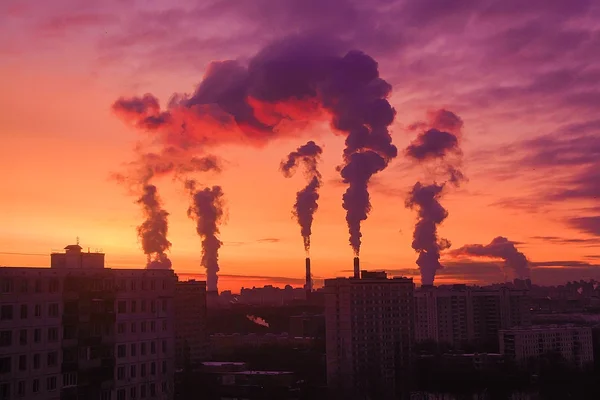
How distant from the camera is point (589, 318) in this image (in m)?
116

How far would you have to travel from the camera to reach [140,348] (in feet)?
69.5

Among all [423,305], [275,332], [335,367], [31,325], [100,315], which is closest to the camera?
[31,325]

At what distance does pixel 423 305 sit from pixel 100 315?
2945 inches

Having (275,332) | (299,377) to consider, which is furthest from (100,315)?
(275,332)

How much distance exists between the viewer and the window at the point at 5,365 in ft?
58.5

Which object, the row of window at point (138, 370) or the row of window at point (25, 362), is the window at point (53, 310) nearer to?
the row of window at point (25, 362)

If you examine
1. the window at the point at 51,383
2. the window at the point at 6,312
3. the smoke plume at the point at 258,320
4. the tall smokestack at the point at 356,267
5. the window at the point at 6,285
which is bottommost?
the smoke plume at the point at 258,320

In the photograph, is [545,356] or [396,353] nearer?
[396,353]

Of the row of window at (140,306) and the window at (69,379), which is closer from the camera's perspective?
the window at (69,379)

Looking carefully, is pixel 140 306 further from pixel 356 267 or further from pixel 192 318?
pixel 192 318

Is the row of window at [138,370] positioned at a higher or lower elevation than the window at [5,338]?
lower

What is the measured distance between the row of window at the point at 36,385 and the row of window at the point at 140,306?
224cm

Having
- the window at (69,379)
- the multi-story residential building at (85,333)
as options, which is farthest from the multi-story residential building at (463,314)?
the window at (69,379)

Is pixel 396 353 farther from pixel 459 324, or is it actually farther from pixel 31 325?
pixel 31 325
